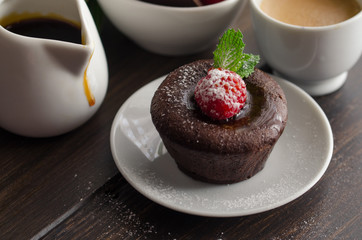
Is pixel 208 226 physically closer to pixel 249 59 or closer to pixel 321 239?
pixel 321 239

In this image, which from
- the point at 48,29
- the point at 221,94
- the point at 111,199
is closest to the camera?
the point at 221,94

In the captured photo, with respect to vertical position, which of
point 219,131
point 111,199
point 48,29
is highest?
point 48,29

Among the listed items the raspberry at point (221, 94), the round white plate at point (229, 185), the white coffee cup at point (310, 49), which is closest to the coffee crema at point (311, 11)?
the white coffee cup at point (310, 49)

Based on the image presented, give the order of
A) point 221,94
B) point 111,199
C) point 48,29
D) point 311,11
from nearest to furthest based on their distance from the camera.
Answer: point 221,94 → point 111,199 → point 48,29 → point 311,11

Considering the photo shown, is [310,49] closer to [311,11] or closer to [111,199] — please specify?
[311,11]

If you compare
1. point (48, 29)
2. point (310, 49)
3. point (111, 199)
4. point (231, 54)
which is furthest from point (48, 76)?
point (310, 49)

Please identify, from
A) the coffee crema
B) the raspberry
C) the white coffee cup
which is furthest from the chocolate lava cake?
the coffee crema

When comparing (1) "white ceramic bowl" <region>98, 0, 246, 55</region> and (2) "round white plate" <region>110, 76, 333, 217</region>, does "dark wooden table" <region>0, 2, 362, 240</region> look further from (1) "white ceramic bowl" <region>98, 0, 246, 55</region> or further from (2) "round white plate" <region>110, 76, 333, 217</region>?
(1) "white ceramic bowl" <region>98, 0, 246, 55</region>
